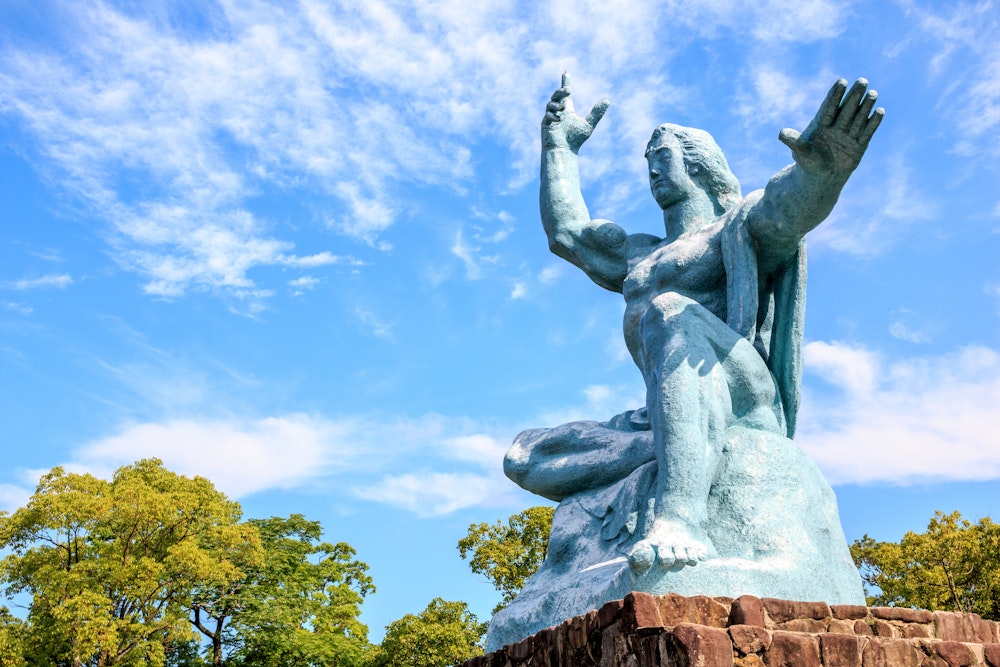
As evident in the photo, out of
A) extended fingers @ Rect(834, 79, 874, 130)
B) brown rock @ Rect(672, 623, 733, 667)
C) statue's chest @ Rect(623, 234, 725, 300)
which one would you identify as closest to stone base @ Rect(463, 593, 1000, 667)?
brown rock @ Rect(672, 623, 733, 667)

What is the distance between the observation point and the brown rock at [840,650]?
4.20 metres

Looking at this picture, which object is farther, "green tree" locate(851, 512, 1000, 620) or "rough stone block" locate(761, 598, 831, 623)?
"green tree" locate(851, 512, 1000, 620)

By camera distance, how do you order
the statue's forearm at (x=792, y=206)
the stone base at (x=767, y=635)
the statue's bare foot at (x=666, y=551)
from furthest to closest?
the statue's forearm at (x=792, y=206)
the statue's bare foot at (x=666, y=551)
the stone base at (x=767, y=635)

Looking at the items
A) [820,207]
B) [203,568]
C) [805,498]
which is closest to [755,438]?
[805,498]

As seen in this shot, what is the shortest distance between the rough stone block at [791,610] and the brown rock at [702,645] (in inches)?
14.0

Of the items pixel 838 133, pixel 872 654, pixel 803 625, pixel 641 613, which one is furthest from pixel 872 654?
pixel 838 133

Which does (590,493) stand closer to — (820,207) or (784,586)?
(784,586)

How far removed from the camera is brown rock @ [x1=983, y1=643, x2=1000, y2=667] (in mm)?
4586

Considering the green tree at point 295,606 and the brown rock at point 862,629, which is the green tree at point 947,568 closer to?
the green tree at point 295,606

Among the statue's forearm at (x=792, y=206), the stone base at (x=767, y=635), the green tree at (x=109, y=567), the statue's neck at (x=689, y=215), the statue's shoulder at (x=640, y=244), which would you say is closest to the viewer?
the stone base at (x=767, y=635)

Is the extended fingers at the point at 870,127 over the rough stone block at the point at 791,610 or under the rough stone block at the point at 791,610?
over

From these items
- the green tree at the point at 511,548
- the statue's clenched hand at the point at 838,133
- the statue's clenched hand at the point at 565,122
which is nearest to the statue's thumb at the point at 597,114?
the statue's clenched hand at the point at 565,122

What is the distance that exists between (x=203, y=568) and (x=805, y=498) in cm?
1701

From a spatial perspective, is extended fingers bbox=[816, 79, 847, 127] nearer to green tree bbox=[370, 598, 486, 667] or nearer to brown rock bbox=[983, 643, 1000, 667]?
brown rock bbox=[983, 643, 1000, 667]
